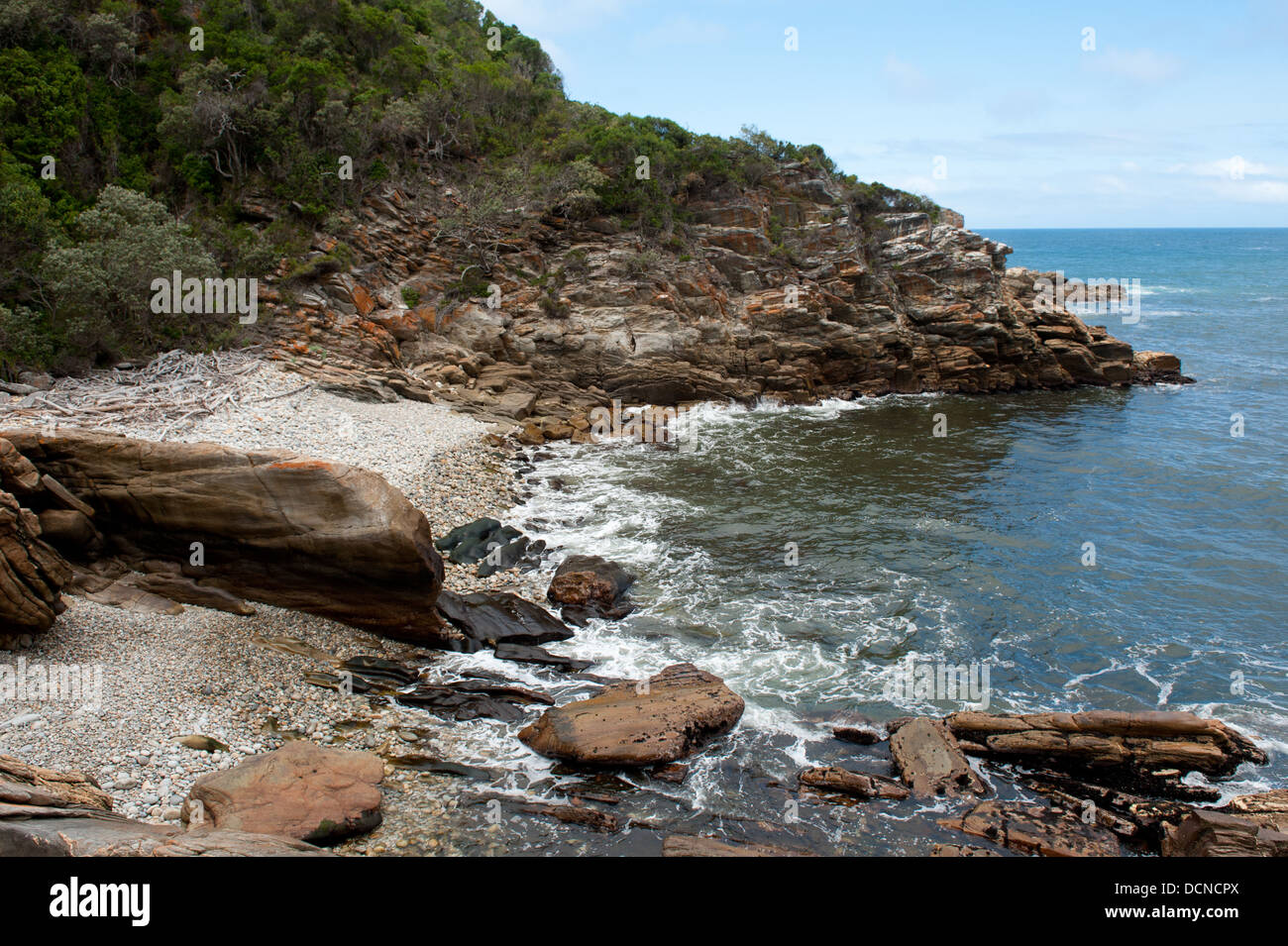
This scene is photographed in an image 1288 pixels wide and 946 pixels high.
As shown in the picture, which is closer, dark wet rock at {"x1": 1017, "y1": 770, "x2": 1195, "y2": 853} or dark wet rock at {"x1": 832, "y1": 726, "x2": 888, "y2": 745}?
dark wet rock at {"x1": 1017, "y1": 770, "x2": 1195, "y2": 853}

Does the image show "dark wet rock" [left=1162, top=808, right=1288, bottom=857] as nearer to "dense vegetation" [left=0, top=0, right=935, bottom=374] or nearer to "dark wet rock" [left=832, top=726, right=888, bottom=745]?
"dark wet rock" [left=832, top=726, right=888, bottom=745]

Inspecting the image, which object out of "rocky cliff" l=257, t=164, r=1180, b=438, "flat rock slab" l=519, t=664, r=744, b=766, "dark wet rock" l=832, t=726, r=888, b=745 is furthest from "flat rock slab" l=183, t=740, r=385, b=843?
"rocky cliff" l=257, t=164, r=1180, b=438

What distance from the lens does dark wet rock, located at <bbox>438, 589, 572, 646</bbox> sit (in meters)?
13.4

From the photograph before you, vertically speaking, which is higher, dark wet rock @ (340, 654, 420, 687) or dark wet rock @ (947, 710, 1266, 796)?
dark wet rock @ (340, 654, 420, 687)

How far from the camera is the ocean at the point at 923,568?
476 inches

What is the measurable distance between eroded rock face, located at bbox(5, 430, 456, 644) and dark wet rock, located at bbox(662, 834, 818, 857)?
612cm

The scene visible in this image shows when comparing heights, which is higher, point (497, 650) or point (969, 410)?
point (969, 410)

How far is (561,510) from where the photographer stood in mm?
19906

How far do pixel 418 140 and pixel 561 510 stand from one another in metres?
21.9

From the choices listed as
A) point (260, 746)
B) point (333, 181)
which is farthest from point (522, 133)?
point (260, 746)

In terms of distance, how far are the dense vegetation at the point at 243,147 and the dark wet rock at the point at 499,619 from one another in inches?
515

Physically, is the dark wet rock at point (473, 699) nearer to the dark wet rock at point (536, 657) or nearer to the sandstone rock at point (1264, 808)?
the dark wet rock at point (536, 657)

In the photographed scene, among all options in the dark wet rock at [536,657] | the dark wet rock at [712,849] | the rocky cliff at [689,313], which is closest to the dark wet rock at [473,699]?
the dark wet rock at [536,657]
